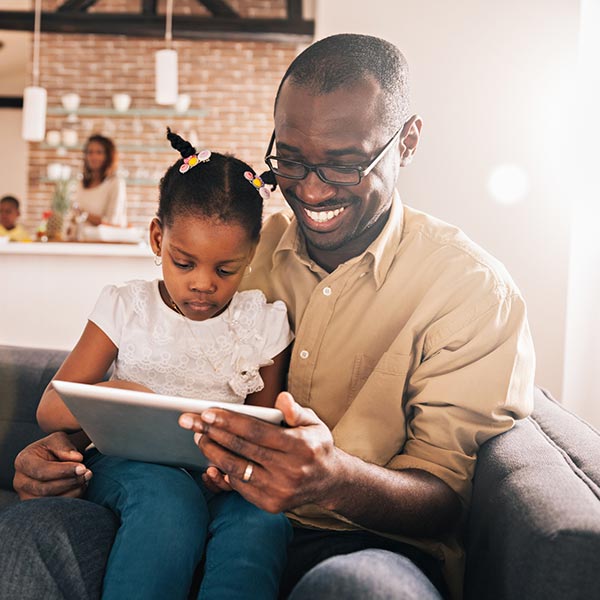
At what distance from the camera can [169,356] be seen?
1.54m

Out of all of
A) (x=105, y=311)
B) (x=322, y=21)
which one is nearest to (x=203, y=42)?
(x=322, y=21)

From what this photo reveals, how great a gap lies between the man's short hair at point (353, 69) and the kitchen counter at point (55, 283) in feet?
5.88

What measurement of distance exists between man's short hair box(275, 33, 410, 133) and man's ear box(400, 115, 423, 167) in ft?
0.10

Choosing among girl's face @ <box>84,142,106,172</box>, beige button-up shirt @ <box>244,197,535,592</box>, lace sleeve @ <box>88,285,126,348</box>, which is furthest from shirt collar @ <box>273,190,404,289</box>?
girl's face @ <box>84,142,106,172</box>

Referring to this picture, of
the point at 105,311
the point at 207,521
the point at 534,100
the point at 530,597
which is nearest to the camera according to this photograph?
the point at 530,597

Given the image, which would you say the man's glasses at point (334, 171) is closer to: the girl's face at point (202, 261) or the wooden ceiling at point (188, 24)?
the girl's face at point (202, 261)

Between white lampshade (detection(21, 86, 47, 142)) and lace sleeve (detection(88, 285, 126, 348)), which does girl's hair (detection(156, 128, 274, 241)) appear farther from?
white lampshade (detection(21, 86, 47, 142))

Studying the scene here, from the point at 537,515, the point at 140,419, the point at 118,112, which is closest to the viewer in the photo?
the point at 537,515

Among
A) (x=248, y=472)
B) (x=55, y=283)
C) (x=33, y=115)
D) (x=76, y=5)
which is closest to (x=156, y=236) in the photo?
(x=248, y=472)

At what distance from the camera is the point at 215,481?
1299 millimetres

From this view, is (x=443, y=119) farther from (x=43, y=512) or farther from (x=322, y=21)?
(x=43, y=512)

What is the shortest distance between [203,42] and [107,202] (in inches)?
104

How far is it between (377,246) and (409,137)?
0.88 ft

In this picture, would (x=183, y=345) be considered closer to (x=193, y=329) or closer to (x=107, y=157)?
(x=193, y=329)
